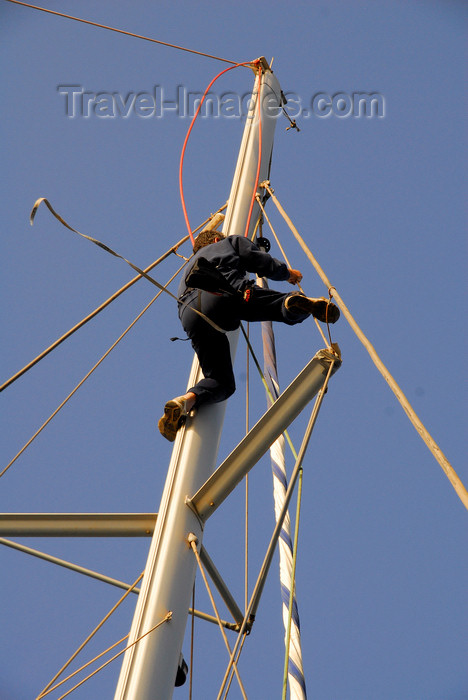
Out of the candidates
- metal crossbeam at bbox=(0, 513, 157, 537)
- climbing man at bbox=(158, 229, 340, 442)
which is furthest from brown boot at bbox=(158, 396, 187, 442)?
metal crossbeam at bbox=(0, 513, 157, 537)

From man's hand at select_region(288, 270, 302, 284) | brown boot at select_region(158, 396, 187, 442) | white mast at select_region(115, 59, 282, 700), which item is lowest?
white mast at select_region(115, 59, 282, 700)

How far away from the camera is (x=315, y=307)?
454 centimetres

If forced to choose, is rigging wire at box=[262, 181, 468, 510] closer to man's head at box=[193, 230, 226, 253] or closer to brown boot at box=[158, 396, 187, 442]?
man's head at box=[193, 230, 226, 253]

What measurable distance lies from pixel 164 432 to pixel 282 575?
1.38 meters

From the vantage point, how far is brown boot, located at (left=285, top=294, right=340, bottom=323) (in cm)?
448

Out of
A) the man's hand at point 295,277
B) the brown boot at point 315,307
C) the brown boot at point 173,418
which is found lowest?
the brown boot at point 173,418

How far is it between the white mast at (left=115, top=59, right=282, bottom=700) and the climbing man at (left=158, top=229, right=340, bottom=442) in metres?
0.11

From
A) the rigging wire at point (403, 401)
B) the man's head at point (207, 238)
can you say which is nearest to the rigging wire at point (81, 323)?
the man's head at point (207, 238)

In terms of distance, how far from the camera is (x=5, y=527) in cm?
460

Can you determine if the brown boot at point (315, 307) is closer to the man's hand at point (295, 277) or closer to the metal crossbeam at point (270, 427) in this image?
the metal crossbeam at point (270, 427)

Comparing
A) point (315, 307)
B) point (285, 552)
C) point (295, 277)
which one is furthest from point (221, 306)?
point (285, 552)

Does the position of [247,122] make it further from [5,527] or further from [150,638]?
[150,638]

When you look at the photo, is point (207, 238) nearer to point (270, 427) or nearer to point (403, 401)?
point (270, 427)

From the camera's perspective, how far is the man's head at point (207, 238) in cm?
553
